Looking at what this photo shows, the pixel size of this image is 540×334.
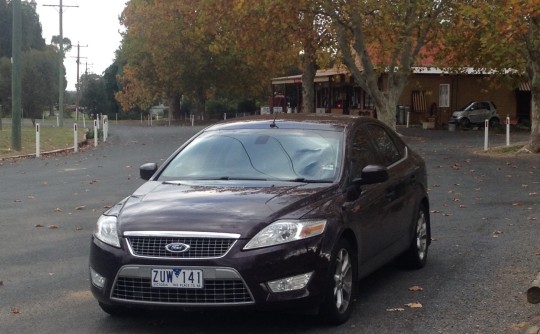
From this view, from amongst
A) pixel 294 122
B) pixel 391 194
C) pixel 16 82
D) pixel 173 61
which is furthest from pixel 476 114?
pixel 294 122

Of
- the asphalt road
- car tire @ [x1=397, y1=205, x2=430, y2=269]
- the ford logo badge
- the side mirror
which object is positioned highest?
the side mirror

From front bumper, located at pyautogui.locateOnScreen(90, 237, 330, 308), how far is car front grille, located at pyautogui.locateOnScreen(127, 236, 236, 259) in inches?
1.5

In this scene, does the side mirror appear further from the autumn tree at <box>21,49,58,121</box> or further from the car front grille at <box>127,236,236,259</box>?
the autumn tree at <box>21,49,58,121</box>

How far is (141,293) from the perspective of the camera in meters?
5.70

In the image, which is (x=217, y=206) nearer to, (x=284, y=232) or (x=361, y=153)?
(x=284, y=232)

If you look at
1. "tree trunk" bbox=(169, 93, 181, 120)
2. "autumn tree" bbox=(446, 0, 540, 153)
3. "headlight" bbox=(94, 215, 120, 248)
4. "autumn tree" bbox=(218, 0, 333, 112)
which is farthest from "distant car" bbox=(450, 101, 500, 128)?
"headlight" bbox=(94, 215, 120, 248)

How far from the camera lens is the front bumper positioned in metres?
5.52

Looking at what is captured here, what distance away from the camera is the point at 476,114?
144 feet

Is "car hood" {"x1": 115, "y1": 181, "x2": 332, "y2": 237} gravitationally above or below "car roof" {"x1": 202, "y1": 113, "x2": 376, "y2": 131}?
below

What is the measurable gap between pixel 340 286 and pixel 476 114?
3943cm

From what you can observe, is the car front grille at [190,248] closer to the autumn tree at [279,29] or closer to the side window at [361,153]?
the side window at [361,153]

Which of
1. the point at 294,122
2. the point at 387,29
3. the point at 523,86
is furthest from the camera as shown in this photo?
the point at 523,86

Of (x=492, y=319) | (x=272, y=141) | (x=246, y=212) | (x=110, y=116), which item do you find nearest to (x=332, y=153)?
(x=272, y=141)

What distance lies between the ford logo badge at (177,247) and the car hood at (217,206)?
110mm
